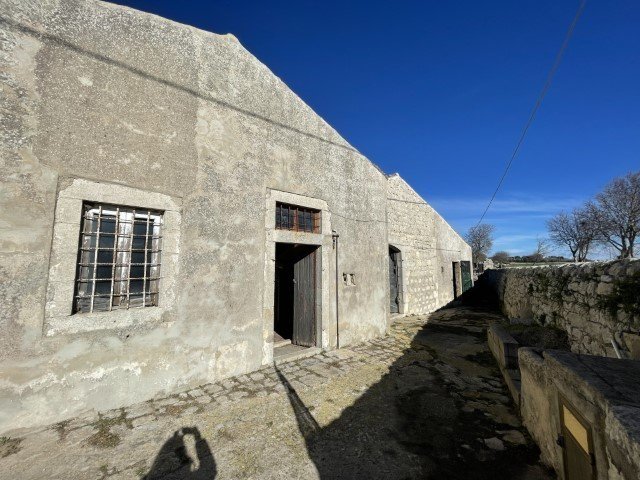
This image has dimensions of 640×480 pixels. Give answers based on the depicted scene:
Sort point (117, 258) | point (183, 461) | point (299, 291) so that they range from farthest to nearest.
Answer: point (299, 291) < point (117, 258) < point (183, 461)

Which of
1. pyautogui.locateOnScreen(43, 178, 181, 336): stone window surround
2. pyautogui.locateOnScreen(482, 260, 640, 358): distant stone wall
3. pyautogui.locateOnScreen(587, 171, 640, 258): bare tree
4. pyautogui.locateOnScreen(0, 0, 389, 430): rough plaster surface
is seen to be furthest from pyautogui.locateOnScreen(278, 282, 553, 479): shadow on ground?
pyautogui.locateOnScreen(587, 171, 640, 258): bare tree

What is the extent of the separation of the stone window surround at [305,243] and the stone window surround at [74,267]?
5.47ft

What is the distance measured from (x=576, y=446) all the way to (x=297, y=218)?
5.09 meters

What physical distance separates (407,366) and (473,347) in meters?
2.24

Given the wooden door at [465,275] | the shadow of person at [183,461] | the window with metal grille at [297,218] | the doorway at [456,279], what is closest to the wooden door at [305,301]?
the window with metal grille at [297,218]

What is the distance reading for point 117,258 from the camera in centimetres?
399

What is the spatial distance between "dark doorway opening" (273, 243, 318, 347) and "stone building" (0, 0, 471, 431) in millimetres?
57

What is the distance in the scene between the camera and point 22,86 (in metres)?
3.42

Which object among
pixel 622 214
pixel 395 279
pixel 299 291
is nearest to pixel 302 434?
pixel 299 291

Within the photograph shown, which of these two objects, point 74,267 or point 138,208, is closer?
point 74,267

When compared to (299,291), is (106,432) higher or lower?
lower

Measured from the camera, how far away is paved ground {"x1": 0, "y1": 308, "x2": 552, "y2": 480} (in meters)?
2.67

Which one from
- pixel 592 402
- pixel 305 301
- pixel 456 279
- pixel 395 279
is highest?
pixel 395 279

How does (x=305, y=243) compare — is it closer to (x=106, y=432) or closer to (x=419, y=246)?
(x=106, y=432)
